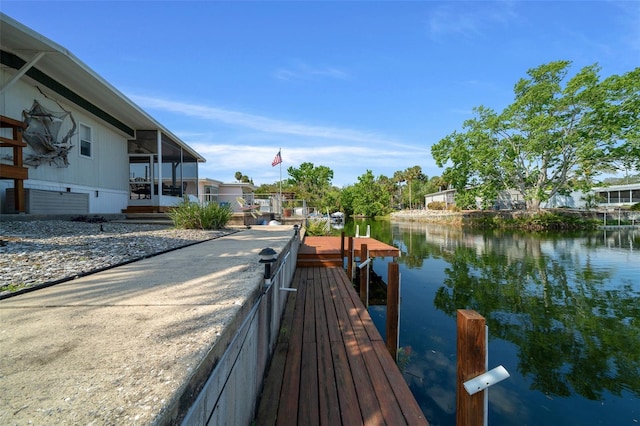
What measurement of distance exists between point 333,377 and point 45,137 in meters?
9.63

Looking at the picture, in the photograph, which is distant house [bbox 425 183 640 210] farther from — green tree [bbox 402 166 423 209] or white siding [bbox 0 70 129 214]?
white siding [bbox 0 70 129 214]

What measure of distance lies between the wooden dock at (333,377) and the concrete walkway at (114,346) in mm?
1080

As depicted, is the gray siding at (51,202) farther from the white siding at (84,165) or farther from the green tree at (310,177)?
the green tree at (310,177)

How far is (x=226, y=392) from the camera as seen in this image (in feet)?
4.75

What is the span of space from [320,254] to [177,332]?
7.06m

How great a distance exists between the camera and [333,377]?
9.96ft

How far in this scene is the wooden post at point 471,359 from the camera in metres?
1.97

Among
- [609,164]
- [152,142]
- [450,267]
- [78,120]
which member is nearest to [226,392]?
[78,120]

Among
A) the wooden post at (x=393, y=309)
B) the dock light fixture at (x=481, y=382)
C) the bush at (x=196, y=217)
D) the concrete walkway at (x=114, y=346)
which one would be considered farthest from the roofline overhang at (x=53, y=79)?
the dock light fixture at (x=481, y=382)

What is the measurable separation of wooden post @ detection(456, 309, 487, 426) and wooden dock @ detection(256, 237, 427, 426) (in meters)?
0.53

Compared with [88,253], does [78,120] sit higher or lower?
higher

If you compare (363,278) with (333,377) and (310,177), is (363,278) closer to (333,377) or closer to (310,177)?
Result: (333,377)

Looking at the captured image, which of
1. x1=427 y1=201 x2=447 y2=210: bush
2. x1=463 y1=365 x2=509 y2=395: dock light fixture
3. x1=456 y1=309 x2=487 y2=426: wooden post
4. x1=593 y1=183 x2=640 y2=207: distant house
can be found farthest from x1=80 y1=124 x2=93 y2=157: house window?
x1=593 y1=183 x2=640 y2=207: distant house

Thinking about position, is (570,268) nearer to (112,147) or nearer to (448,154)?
(112,147)
